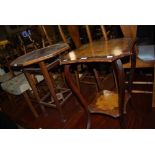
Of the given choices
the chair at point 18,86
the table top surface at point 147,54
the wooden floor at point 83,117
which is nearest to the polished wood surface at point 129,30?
the table top surface at point 147,54

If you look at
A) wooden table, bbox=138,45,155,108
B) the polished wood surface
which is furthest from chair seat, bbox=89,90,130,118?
the polished wood surface

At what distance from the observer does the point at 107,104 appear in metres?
1.51

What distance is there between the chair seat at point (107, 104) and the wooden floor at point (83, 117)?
21cm

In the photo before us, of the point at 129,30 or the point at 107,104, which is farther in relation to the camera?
the point at 129,30

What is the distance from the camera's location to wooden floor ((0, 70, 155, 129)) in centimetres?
153

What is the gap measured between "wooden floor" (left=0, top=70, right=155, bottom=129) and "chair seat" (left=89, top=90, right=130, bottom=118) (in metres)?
0.21

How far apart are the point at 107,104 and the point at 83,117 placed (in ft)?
1.30

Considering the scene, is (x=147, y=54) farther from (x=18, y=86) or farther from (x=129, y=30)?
(x=18, y=86)

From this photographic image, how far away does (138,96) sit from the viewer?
1.88 m

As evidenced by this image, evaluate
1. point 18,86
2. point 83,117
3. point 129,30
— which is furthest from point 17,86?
point 129,30
